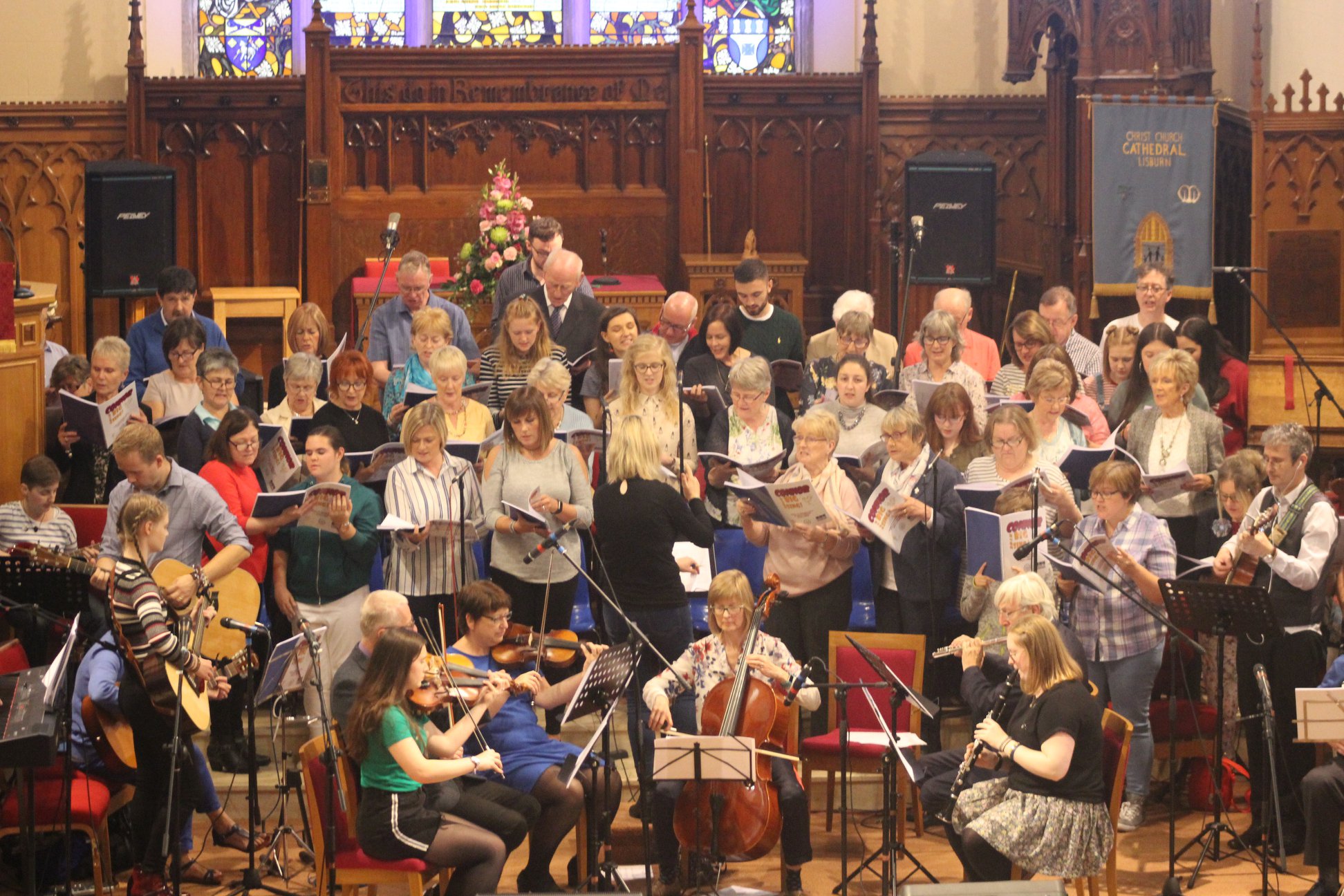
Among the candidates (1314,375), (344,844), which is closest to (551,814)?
(344,844)

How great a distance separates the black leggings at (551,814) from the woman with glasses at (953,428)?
79.6 inches

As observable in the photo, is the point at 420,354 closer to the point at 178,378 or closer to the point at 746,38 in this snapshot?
the point at 178,378

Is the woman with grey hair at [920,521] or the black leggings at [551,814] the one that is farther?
the woman with grey hair at [920,521]

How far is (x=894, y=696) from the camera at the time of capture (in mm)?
5641

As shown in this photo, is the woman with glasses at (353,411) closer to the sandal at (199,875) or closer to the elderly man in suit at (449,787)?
the elderly man in suit at (449,787)

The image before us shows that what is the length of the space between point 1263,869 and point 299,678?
320 cm

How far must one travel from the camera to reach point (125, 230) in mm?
10156

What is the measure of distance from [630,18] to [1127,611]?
8.06m

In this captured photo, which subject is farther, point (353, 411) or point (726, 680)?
point (353, 411)

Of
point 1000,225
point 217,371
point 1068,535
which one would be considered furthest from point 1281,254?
point 217,371

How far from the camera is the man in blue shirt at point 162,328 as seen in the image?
27.3 feet

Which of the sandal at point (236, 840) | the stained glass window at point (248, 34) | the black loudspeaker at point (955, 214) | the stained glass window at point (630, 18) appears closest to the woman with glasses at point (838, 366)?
the black loudspeaker at point (955, 214)

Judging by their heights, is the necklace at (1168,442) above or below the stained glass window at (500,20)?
below

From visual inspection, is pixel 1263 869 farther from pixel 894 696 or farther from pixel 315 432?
pixel 315 432
